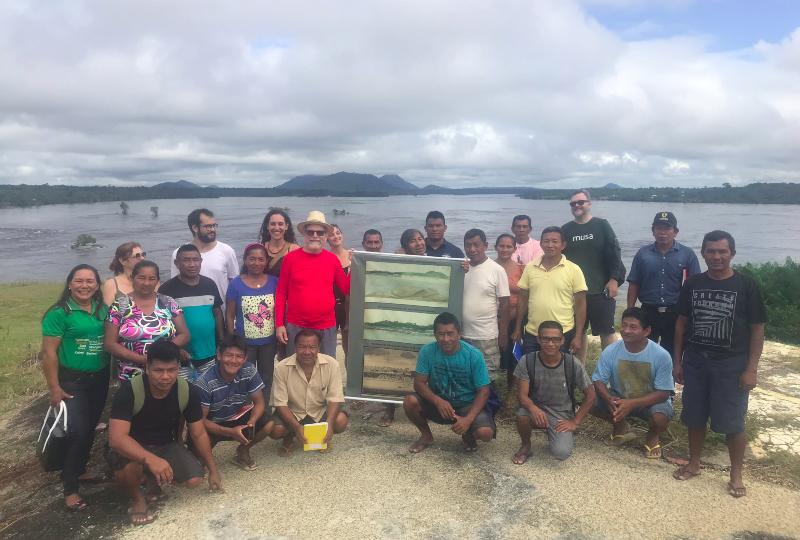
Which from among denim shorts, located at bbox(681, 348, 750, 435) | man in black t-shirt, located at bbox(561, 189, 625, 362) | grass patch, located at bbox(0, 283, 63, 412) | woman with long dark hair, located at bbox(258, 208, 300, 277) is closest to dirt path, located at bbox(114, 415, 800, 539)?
denim shorts, located at bbox(681, 348, 750, 435)

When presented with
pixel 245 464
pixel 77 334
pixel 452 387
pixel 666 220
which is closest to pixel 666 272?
pixel 666 220

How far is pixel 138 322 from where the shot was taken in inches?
177

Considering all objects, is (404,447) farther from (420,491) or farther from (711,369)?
(711,369)

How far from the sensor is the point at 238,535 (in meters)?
3.80

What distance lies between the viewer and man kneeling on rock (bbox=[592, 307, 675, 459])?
486 cm

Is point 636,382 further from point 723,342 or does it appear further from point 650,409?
point 723,342

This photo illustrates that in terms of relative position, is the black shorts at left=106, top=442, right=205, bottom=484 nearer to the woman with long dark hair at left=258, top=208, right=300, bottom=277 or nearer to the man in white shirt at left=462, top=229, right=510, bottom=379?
the woman with long dark hair at left=258, top=208, right=300, bottom=277

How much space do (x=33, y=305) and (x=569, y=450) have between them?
65.3ft

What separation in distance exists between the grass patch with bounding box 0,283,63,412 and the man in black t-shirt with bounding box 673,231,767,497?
290 inches

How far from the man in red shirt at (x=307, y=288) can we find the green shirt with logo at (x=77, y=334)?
1.51m

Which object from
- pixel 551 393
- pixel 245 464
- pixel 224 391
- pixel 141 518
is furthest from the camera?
pixel 551 393

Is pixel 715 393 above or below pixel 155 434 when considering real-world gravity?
above

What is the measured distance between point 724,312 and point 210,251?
479 cm

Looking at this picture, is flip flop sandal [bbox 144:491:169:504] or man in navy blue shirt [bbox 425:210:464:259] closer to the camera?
flip flop sandal [bbox 144:491:169:504]
